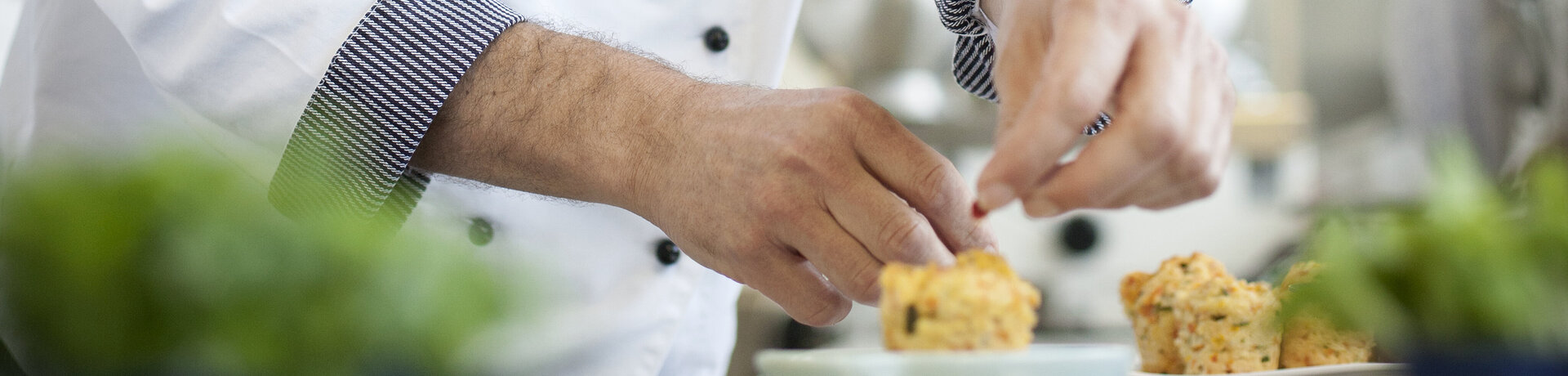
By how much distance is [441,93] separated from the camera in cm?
60

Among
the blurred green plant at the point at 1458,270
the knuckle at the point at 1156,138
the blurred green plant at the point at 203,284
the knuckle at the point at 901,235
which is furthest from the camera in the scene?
the knuckle at the point at 901,235

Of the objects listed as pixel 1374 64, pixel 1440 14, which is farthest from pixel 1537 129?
pixel 1374 64

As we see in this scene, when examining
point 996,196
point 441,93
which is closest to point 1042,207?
point 996,196

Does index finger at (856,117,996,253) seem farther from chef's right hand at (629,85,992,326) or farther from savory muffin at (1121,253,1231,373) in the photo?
savory muffin at (1121,253,1231,373)

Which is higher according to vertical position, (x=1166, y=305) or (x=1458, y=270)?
(x=1458, y=270)

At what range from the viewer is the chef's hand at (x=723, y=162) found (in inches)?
22.2

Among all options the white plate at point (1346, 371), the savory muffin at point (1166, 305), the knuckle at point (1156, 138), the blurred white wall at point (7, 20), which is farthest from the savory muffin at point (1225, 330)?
the blurred white wall at point (7, 20)

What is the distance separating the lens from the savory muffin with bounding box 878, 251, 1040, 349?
0.35 m

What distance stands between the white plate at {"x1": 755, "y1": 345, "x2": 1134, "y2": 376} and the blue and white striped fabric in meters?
0.54

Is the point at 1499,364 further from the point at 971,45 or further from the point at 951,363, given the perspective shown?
the point at 971,45

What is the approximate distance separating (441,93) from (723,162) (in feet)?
0.55

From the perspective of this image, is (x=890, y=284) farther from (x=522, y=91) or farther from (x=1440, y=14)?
(x=1440, y=14)

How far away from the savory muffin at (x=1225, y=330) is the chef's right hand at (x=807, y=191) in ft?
0.49

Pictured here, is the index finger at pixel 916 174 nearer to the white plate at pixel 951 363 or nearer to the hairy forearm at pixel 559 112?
the hairy forearm at pixel 559 112
